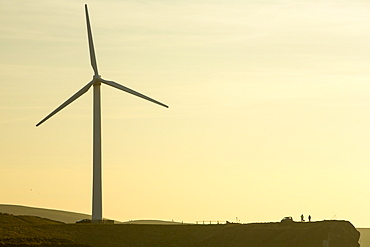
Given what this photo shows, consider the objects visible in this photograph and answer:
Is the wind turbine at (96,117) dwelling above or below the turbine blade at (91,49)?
below

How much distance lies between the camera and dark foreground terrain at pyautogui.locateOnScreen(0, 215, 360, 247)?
13062 centimetres

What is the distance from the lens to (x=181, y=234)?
461 ft

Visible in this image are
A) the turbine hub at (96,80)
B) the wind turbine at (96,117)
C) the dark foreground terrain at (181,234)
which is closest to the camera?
the dark foreground terrain at (181,234)

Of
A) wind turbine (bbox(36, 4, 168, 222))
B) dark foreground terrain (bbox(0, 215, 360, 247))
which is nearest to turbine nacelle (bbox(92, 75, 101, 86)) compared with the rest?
wind turbine (bbox(36, 4, 168, 222))

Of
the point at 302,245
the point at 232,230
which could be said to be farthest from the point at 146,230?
the point at 302,245

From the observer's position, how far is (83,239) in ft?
439

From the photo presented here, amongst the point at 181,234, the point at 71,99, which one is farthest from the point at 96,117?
the point at 181,234

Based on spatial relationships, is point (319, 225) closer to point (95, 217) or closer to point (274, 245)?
point (274, 245)

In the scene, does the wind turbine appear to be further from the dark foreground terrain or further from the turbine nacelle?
the dark foreground terrain

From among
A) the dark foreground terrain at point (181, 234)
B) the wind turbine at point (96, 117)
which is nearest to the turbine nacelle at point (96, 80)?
the wind turbine at point (96, 117)

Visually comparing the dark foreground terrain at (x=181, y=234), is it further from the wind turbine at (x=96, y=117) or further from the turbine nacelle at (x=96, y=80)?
the turbine nacelle at (x=96, y=80)

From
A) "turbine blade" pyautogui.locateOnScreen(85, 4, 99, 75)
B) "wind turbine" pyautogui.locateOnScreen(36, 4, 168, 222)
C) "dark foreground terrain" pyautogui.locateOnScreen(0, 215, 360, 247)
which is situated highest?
"turbine blade" pyautogui.locateOnScreen(85, 4, 99, 75)

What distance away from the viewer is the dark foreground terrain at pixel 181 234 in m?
131

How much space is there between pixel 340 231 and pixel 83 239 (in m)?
34.7
